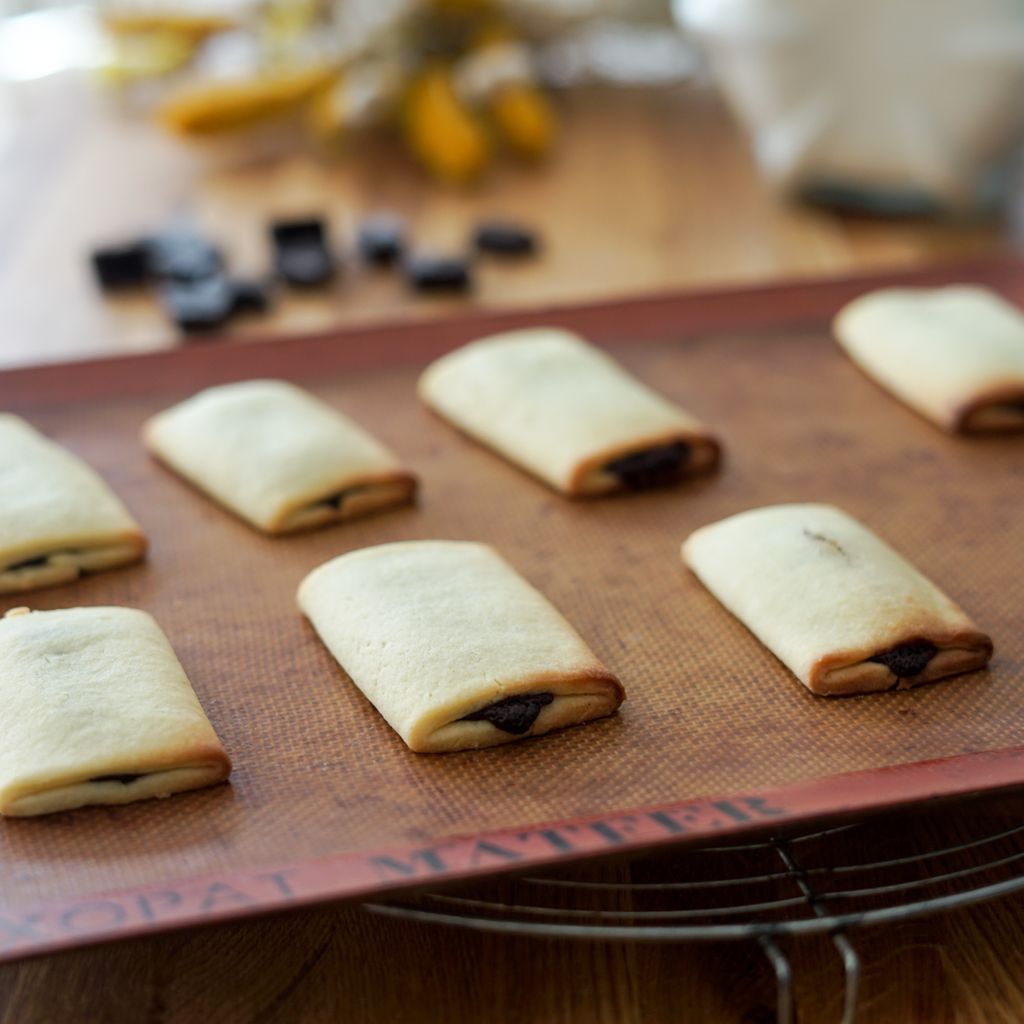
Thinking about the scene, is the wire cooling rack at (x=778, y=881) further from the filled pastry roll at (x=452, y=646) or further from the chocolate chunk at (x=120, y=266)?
the chocolate chunk at (x=120, y=266)

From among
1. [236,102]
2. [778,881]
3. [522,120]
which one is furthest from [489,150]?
[778,881]

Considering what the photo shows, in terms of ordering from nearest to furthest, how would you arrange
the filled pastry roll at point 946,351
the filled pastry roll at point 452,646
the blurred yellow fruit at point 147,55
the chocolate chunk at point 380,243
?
the filled pastry roll at point 452,646
the filled pastry roll at point 946,351
the chocolate chunk at point 380,243
the blurred yellow fruit at point 147,55

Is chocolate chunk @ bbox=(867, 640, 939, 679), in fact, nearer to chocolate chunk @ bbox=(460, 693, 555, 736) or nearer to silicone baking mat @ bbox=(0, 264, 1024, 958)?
silicone baking mat @ bbox=(0, 264, 1024, 958)

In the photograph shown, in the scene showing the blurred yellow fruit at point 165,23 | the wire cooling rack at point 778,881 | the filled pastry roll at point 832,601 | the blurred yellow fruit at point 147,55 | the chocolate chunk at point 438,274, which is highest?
the blurred yellow fruit at point 165,23

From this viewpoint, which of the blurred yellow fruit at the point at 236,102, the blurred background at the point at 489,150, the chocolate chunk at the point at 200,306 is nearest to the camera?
the chocolate chunk at the point at 200,306

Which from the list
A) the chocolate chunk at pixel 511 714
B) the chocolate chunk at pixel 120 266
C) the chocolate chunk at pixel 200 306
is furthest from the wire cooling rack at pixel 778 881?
the chocolate chunk at pixel 120 266

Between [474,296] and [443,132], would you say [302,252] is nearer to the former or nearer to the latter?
[474,296]

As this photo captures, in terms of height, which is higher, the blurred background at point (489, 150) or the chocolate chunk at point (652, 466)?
the blurred background at point (489, 150)
